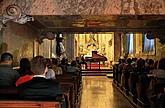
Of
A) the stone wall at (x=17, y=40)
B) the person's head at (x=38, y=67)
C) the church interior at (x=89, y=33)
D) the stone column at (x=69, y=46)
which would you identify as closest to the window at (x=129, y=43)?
the church interior at (x=89, y=33)

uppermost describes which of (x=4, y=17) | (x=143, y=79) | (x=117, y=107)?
(x=4, y=17)

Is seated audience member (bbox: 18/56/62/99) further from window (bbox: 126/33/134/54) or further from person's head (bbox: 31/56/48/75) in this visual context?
window (bbox: 126/33/134/54)

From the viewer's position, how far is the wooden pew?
3920 mm

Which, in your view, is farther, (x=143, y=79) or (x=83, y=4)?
(x=143, y=79)

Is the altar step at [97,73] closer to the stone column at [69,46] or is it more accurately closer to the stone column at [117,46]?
the stone column at [69,46]

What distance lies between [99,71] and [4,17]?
18257 millimetres

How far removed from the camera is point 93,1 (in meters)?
5.95

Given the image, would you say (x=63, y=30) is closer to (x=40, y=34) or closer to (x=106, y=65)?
(x=40, y=34)

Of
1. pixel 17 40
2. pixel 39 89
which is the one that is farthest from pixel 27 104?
pixel 17 40

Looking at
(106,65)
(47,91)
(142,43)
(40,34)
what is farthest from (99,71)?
(47,91)

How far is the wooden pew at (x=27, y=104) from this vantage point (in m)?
3.92

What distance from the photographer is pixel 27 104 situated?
4000mm

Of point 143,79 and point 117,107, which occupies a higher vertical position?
point 143,79

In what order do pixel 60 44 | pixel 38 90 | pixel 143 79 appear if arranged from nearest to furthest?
pixel 38 90
pixel 143 79
pixel 60 44
